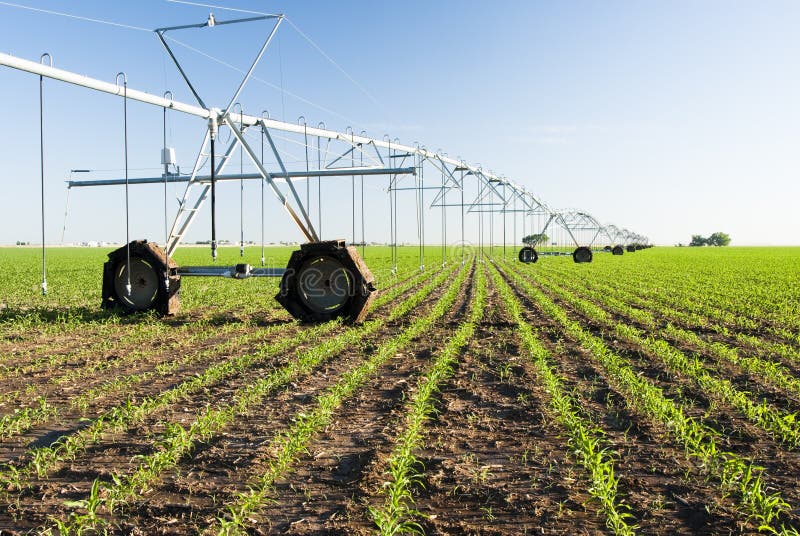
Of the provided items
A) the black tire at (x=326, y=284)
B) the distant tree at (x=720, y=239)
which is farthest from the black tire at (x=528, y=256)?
the distant tree at (x=720, y=239)

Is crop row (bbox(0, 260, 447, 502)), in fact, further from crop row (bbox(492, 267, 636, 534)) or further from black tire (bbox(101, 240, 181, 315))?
crop row (bbox(492, 267, 636, 534))

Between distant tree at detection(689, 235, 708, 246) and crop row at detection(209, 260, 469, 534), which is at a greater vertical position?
distant tree at detection(689, 235, 708, 246)

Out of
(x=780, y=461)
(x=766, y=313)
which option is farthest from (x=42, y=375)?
(x=766, y=313)

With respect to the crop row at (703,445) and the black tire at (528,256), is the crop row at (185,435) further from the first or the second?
the black tire at (528,256)

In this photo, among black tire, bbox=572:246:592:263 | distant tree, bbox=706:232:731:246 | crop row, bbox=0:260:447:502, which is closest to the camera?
crop row, bbox=0:260:447:502

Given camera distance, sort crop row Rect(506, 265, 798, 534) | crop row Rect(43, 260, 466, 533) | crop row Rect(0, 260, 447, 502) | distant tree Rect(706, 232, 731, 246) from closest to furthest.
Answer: crop row Rect(43, 260, 466, 533) → crop row Rect(506, 265, 798, 534) → crop row Rect(0, 260, 447, 502) → distant tree Rect(706, 232, 731, 246)

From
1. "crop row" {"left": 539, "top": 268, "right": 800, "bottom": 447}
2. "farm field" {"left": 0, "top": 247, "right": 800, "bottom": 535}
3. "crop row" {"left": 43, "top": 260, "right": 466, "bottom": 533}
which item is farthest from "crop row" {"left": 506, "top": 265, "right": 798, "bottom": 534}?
"crop row" {"left": 43, "top": 260, "right": 466, "bottom": 533}

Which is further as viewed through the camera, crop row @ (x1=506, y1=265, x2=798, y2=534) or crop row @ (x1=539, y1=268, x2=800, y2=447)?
crop row @ (x1=539, y1=268, x2=800, y2=447)

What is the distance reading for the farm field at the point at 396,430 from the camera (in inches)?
140

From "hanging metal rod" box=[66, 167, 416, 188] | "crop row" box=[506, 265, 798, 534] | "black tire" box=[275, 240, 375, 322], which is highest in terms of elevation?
"hanging metal rod" box=[66, 167, 416, 188]

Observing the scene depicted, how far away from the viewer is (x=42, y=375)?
7062 millimetres

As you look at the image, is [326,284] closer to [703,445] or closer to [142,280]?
[142,280]

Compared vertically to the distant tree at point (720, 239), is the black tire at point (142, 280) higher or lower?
lower

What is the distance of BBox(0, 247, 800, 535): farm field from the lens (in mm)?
3568
